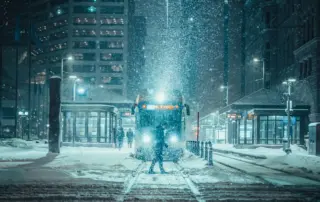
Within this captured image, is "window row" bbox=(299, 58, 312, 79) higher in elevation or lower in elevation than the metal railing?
higher

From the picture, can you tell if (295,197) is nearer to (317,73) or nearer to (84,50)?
(317,73)

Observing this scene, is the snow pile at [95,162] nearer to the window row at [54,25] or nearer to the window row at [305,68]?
the window row at [305,68]

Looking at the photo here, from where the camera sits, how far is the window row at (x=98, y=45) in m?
120

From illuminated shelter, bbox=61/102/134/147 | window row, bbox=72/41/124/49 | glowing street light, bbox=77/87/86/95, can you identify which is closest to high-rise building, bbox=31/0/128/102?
window row, bbox=72/41/124/49

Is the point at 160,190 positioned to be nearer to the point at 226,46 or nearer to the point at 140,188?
the point at 140,188

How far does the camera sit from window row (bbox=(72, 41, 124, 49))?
395 ft

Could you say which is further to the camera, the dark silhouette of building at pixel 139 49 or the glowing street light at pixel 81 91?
the dark silhouette of building at pixel 139 49

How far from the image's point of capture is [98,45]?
120438 millimetres

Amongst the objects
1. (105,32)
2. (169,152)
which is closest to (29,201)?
(169,152)

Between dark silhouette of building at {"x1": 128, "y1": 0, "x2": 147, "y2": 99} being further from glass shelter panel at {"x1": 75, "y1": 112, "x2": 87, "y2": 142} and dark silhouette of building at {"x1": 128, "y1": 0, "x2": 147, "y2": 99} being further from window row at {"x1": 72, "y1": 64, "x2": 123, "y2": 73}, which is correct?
glass shelter panel at {"x1": 75, "y1": 112, "x2": 87, "y2": 142}

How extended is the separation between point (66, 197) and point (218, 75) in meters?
105

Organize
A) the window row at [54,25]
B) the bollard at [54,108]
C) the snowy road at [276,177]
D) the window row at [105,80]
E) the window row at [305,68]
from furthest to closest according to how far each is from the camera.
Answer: the window row at [54,25]
the window row at [105,80]
the window row at [305,68]
the bollard at [54,108]
the snowy road at [276,177]

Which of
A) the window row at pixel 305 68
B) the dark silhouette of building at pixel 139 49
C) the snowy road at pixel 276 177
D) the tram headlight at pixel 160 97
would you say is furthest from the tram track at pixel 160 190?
the dark silhouette of building at pixel 139 49

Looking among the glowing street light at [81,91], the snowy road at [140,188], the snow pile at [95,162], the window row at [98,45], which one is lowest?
the snow pile at [95,162]
